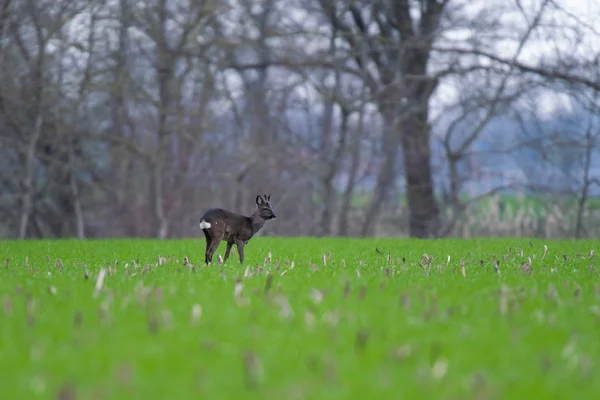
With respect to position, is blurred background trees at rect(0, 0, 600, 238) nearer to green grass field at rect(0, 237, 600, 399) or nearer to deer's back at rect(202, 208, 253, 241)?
deer's back at rect(202, 208, 253, 241)

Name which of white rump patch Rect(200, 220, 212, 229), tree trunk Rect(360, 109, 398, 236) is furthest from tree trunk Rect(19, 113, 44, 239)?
white rump patch Rect(200, 220, 212, 229)

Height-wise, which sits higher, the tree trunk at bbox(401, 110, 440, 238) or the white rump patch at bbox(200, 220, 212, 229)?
the tree trunk at bbox(401, 110, 440, 238)

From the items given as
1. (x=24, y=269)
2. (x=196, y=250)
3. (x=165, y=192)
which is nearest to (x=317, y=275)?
(x=24, y=269)

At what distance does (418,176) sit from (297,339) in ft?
81.9

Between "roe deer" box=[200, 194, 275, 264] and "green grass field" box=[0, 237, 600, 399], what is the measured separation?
8.42 feet

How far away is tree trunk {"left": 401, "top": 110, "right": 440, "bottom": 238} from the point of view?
28.2 meters

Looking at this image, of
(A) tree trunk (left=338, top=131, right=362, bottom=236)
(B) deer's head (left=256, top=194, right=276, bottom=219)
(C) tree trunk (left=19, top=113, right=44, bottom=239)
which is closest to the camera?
(B) deer's head (left=256, top=194, right=276, bottom=219)

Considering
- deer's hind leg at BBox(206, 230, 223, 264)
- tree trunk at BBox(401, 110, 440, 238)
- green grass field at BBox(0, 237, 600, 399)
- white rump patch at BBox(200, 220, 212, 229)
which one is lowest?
green grass field at BBox(0, 237, 600, 399)

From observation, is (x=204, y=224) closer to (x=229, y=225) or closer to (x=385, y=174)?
(x=229, y=225)

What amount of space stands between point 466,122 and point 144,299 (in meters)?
22.7

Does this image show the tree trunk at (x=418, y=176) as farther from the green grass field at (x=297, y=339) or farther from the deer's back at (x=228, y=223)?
the green grass field at (x=297, y=339)

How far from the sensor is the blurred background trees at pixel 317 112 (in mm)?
24922

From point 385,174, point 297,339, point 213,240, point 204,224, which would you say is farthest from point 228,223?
point 385,174

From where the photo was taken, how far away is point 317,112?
3219 centimetres
